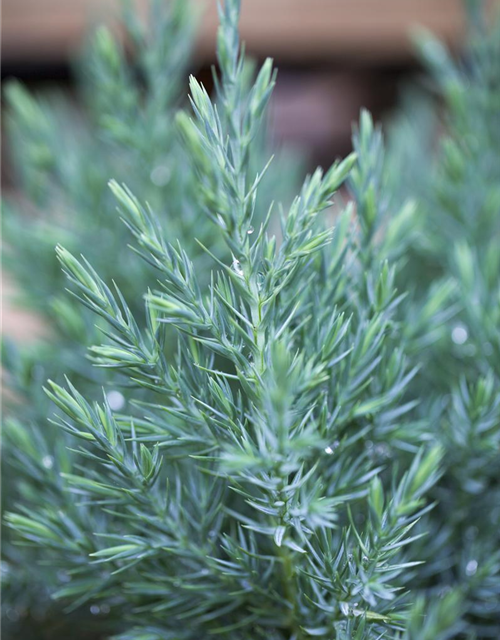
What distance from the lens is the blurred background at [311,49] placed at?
78cm

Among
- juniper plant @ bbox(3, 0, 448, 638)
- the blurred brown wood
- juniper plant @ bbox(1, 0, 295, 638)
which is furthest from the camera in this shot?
the blurred brown wood

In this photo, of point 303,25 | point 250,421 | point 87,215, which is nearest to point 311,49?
point 303,25

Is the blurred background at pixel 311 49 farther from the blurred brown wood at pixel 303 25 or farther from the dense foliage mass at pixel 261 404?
the dense foliage mass at pixel 261 404

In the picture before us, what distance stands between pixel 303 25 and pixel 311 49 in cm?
3

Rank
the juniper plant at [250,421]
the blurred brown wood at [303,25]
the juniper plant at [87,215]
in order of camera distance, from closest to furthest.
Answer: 1. the juniper plant at [250,421]
2. the juniper plant at [87,215]
3. the blurred brown wood at [303,25]

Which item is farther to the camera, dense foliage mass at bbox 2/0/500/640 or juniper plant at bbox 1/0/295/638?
juniper plant at bbox 1/0/295/638

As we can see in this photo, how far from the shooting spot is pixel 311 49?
2.71 feet

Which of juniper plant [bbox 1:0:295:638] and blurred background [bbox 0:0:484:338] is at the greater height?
blurred background [bbox 0:0:484:338]

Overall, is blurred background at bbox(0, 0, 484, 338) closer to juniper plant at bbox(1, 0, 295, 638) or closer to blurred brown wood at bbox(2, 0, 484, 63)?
blurred brown wood at bbox(2, 0, 484, 63)

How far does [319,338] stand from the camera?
229mm

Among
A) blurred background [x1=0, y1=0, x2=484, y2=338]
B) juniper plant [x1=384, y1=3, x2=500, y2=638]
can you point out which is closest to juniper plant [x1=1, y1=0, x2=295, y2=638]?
juniper plant [x1=384, y1=3, x2=500, y2=638]

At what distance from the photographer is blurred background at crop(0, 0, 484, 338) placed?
2.57ft

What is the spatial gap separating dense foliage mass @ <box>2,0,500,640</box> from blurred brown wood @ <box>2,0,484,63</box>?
42cm

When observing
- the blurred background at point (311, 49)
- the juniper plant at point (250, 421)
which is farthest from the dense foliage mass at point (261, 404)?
the blurred background at point (311, 49)
